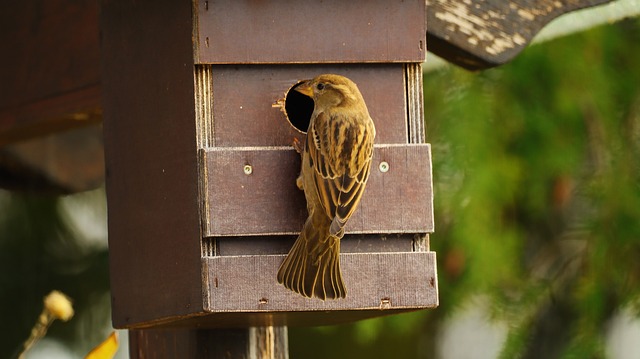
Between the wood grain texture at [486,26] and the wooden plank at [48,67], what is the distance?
79 cm

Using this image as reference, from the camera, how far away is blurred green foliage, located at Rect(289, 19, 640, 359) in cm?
423

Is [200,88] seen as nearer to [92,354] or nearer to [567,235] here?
[92,354]

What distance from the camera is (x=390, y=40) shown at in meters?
3.17

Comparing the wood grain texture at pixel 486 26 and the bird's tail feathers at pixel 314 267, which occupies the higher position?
the wood grain texture at pixel 486 26

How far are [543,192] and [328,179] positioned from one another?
1557 mm

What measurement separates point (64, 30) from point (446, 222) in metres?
1.16

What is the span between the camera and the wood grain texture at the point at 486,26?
11.2 feet

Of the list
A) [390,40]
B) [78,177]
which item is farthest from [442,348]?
[390,40]

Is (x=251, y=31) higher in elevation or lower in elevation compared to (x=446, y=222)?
higher

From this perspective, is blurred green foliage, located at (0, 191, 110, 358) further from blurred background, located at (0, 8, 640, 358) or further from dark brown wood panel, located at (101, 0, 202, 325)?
dark brown wood panel, located at (101, 0, 202, 325)

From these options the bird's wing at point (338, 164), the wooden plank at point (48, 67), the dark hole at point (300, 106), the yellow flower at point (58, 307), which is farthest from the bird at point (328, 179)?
the wooden plank at point (48, 67)

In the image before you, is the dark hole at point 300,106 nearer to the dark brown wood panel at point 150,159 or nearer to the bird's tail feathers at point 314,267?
the dark brown wood panel at point 150,159

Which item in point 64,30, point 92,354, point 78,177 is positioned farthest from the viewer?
point 78,177

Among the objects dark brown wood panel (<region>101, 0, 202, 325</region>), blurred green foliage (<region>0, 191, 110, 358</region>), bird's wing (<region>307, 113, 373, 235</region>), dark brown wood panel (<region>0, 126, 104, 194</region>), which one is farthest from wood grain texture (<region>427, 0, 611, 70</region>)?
blurred green foliage (<region>0, 191, 110, 358</region>)
